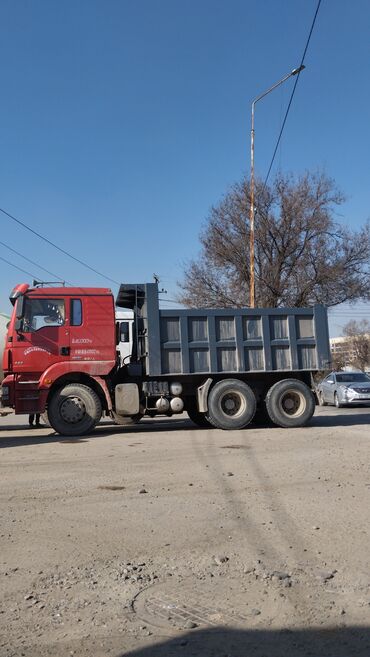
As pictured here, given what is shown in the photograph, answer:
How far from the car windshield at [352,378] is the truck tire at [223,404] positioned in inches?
428

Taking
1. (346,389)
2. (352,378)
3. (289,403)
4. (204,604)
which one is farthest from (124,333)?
(352,378)

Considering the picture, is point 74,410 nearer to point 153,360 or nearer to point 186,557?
point 153,360

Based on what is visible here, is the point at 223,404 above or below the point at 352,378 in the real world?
below

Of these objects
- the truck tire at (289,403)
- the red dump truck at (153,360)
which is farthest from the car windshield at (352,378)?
the truck tire at (289,403)

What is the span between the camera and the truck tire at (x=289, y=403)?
13.8 meters

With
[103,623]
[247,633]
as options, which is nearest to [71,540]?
[103,623]

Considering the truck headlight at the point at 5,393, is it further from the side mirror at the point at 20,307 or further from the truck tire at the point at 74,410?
the side mirror at the point at 20,307

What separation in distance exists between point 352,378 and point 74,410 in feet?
47.0

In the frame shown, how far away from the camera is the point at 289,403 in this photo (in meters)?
14.0

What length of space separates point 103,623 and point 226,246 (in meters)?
A: 29.2

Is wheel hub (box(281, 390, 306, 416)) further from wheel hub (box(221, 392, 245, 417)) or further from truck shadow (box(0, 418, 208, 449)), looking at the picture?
truck shadow (box(0, 418, 208, 449))

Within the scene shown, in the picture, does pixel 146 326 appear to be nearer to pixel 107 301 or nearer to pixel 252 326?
pixel 107 301

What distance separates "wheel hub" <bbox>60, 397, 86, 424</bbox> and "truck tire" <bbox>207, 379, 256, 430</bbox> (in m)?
3.03

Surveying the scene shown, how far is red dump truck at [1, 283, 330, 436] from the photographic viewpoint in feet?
42.0
